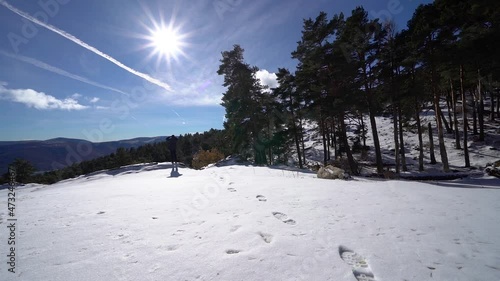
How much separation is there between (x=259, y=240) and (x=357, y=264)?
1.14 metres

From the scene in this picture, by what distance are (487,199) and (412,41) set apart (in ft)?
43.9

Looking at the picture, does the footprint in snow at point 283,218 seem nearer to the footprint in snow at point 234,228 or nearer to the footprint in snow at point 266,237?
the footprint in snow at point 266,237

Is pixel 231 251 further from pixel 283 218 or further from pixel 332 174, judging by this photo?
pixel 332 174

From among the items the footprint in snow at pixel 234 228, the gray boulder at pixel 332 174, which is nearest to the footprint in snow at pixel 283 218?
the footprint in snow at pixel 234 228

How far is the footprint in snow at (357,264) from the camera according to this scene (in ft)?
6.41

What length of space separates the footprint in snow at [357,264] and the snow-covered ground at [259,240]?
1 centimetres

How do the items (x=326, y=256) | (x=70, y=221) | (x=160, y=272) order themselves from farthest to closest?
(x=70, y=221) < (x=326, y=256) < (x=160, y=272)

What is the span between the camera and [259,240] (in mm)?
2654

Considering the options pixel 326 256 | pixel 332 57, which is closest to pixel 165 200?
pixel 326 256

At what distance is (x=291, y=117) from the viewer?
76.2ft

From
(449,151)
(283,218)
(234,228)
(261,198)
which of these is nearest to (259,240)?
(234,228)

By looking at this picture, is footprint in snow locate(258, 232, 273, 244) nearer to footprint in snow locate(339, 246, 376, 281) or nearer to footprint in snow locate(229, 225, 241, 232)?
footprint in snow locate(229, 225, 241, 232)

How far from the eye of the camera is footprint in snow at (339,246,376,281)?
6.41 ft

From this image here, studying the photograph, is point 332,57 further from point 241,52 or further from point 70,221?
point 70,221
